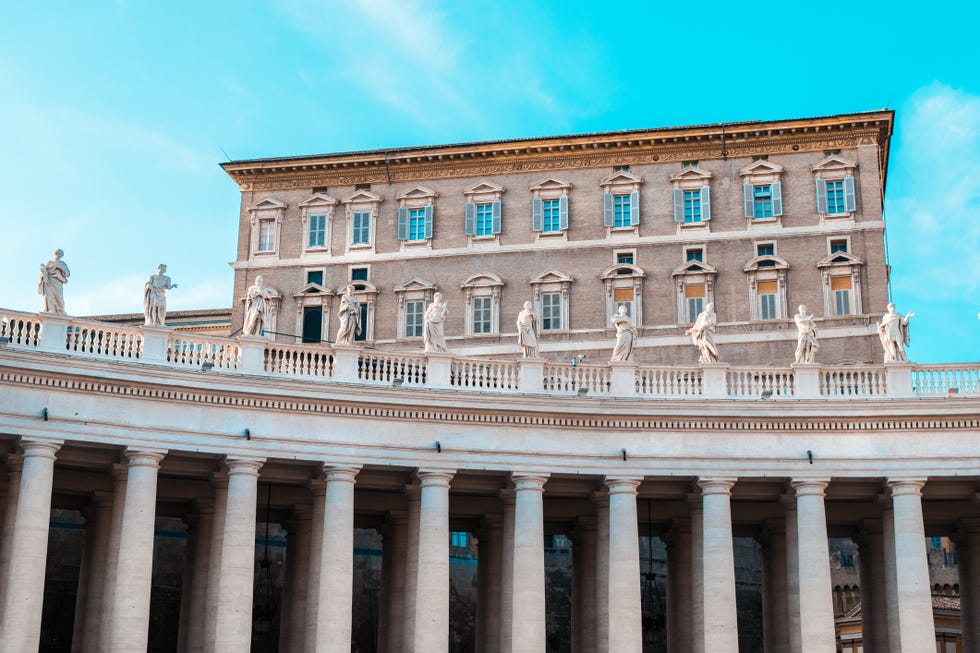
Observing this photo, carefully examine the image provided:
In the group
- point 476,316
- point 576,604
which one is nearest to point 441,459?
point 576,604

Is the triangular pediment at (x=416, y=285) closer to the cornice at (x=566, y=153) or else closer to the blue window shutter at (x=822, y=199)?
the cornice at (x=566, y=153)

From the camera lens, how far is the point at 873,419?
45719 mm

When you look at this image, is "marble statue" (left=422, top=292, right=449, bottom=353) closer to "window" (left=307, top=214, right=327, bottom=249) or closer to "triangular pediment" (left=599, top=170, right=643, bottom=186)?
"triangular pediment" (left=599, top=170, right=643, bottom=186)

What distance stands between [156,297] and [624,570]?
17427 millimetres

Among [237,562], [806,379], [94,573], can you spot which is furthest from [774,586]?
[94,573]

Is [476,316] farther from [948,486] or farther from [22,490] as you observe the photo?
[22,490]

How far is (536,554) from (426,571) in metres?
3.65

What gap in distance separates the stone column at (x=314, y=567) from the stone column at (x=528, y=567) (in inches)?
246

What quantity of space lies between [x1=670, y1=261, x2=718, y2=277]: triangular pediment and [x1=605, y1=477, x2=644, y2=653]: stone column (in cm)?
3500

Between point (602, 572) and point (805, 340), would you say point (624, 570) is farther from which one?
point (805, 340)

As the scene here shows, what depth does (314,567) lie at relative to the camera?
44.2m

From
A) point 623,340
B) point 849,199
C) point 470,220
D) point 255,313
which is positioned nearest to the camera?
point 255,313

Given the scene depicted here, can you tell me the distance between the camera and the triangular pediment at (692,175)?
80.5 m

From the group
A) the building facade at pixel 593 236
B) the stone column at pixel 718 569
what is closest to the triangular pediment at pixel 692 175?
the building facade at pixel 593 236
